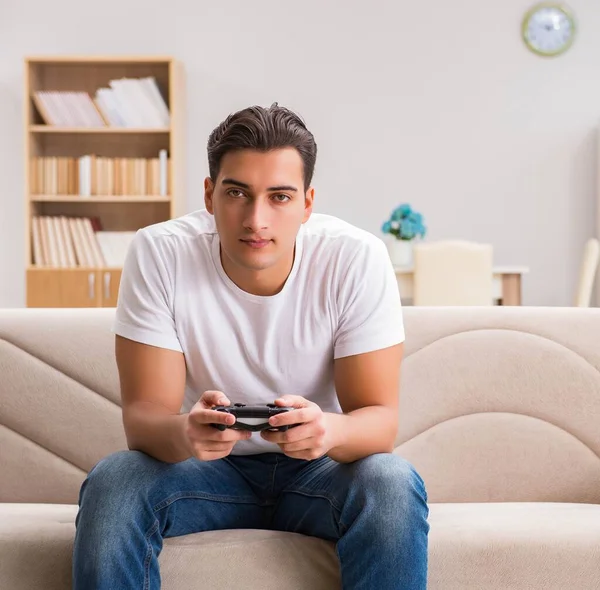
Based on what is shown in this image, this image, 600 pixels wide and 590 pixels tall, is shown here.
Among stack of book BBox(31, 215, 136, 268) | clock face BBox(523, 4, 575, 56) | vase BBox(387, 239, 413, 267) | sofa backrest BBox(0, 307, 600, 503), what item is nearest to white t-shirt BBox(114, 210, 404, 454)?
sofa backrest BBox(0, 307, 600, 503)

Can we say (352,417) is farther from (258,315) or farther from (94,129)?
(94,129)

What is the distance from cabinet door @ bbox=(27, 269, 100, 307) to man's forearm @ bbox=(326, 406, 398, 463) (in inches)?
152

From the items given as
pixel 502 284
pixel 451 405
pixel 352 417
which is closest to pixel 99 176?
pixel 502 284

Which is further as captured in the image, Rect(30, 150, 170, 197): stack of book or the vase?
Rect(30, 150, 170, 197): stack of book

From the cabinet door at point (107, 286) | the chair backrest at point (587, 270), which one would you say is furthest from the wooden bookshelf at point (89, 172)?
the chair backrest at point (587, 270)

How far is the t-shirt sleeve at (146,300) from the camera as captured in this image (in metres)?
1.51

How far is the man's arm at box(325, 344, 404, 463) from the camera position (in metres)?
1.43

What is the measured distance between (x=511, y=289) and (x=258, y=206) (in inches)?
136

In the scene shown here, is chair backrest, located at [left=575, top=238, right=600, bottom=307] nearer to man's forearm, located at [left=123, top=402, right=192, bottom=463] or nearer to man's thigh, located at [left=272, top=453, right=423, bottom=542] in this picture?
man's thigh, located at [left=272, top=453, right=423, bottom=542]

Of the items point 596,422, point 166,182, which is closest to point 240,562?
point 596,422

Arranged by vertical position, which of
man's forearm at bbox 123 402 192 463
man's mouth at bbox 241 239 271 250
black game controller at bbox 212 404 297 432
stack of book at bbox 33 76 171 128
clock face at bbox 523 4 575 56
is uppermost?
clock face at bbox 523 4 575 56

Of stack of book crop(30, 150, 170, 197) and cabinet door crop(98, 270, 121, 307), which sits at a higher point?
stack of book crop(30, 150, 170, 197)

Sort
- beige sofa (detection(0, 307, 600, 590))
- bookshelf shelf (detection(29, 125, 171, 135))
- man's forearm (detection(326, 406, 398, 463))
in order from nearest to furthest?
man's forearm (detection(326, 406, 398, 463)) < beige sofa (detection(0, 307, 600, 590)) < bookshelf shelf (detection(29, 125, 171, 135))

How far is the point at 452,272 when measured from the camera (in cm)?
445
